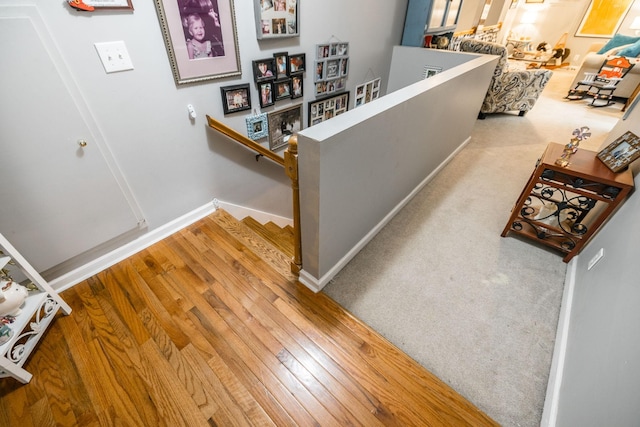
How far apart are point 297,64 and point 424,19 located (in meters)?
1.92

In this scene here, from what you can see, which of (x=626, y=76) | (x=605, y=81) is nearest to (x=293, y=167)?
(x=605, y=81)

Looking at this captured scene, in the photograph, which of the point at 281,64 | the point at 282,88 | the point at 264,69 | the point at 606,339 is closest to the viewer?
the point at 606,339

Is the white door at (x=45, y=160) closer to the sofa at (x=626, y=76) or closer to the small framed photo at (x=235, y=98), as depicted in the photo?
the small framed photo at (x=235, y=98)

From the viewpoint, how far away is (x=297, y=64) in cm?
236

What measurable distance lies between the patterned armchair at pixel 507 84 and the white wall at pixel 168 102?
1.70 meters

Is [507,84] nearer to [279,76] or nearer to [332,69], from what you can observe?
[332,69]

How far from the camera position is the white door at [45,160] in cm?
112

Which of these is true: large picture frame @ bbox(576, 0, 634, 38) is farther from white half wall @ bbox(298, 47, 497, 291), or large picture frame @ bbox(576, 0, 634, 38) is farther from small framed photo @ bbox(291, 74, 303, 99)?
small framed photo @ bbox(291, 74, 303, 99)

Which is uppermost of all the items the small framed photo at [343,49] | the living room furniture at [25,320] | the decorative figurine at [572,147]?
the small framed photo at [343,49]

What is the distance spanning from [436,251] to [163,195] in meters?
1.94

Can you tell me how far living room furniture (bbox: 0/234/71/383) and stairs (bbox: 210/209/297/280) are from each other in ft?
3.23

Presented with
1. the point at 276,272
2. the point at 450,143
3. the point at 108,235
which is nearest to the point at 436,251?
the point at 276,272

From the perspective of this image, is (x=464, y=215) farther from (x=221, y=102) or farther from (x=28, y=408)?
(x=28, y=408)

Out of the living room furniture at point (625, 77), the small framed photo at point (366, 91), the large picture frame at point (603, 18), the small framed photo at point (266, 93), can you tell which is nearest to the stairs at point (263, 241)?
the small framed photo at point (266, 93)
